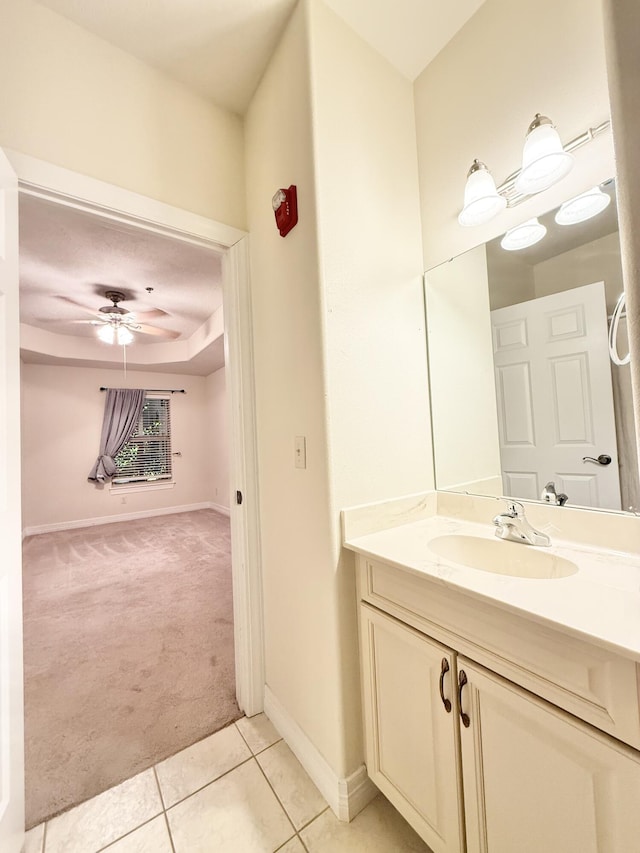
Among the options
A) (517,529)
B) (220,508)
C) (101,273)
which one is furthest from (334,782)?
(220,508)

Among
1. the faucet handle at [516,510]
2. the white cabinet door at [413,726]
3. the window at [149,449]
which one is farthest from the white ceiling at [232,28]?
the window at [149,449]

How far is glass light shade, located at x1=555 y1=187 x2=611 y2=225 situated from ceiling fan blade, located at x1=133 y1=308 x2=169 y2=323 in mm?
3857

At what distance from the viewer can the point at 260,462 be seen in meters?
1.57

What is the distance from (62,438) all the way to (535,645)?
20.0ft

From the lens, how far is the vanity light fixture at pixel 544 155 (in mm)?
1020

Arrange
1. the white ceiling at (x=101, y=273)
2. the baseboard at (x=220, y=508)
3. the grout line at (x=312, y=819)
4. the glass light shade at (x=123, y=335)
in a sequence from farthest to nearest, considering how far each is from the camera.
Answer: the baseboard at (x=220, y=508), the glass light shade at (x=123, y=335), the white ceiling at (x=101, y=273), the grout line at (x=312, y=819)

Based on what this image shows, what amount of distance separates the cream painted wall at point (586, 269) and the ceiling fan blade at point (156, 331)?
3855mm

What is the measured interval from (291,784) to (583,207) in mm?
2177

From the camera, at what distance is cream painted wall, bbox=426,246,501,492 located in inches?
53.3

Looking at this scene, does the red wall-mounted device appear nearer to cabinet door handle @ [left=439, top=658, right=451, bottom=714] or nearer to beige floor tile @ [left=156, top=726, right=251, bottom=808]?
cabinet door handle @ [left=439, top=658, right=451, bottom=714]

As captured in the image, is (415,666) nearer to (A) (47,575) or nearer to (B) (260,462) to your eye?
(B) (260,462)

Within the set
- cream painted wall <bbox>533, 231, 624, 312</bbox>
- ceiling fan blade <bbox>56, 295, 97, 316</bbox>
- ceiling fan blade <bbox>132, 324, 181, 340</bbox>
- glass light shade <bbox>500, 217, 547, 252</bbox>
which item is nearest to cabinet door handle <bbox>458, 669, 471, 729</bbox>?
cream painted wall <bbox>533, 231, 624, 312</bbox>

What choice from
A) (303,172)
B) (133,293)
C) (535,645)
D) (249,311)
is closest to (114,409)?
(133,293)

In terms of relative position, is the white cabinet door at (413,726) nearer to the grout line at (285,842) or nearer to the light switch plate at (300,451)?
the grout line at (285,842)
